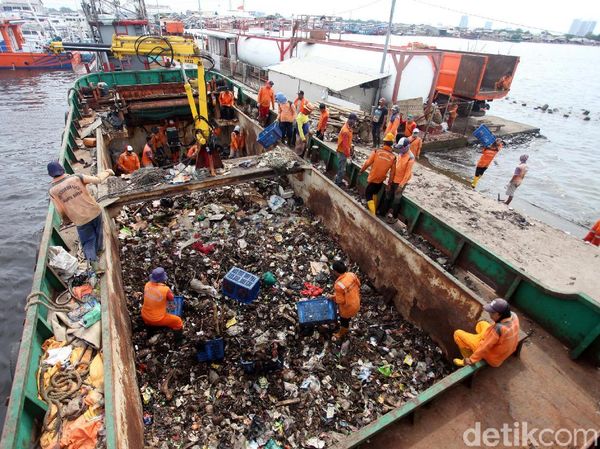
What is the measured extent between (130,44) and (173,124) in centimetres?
266

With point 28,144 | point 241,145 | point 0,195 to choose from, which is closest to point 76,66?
point 28,144

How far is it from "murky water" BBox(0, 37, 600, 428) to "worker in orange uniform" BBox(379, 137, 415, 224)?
5.98 meters

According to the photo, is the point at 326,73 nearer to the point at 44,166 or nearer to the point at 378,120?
the point at 378,120

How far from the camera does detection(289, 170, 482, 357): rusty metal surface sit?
13.7 feet

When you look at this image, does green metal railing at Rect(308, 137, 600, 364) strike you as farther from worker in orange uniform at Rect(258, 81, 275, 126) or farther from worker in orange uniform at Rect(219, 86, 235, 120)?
worker in orange uniform at Rect(219, 86, 235, 120)

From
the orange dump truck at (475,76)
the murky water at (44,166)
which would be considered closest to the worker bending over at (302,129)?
the murky water at (44,166)

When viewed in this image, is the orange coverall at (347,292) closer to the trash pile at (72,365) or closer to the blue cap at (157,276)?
the blue cap at (157,276)

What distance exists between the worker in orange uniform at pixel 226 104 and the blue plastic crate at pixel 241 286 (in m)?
7.74

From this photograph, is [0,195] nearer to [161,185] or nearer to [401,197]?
[161,185]

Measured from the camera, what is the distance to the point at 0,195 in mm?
10430

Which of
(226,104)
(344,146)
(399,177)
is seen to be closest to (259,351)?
(399,177)

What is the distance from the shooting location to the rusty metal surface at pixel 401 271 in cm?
417

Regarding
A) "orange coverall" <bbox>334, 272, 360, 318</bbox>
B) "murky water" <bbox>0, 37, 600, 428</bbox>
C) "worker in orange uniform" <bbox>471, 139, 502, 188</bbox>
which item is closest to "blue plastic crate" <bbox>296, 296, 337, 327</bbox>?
"orange coverall" <bbox>334, 272, 360, 318</bbox>

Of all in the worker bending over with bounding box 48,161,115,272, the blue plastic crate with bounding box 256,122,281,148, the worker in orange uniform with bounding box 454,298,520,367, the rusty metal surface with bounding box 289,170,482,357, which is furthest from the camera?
the blue plastic crate with bounding box 256,122,281,148
